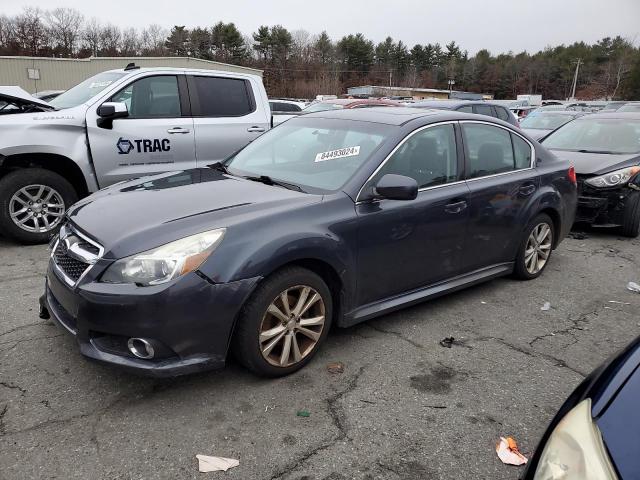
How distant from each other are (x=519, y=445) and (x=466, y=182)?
2.14m

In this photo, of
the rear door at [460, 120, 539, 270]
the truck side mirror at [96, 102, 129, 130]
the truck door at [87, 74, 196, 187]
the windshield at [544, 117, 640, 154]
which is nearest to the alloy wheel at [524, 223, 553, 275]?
the rear door at [460, 120, 539, 270]

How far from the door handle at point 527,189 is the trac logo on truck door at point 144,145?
399cm

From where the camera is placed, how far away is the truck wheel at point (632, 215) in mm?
6836

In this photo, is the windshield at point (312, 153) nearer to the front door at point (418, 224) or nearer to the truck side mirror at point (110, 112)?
the front door at point (418, 224)

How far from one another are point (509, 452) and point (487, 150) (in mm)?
2695

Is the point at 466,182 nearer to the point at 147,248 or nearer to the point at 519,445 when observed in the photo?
the point at 519,445

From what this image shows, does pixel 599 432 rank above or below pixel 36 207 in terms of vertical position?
above

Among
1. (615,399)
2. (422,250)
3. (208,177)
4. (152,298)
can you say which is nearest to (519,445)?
(615,399)

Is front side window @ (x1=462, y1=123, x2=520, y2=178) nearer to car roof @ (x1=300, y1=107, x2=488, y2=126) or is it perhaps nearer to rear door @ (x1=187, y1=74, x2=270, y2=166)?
car roof @ (x1=300, y1=107, x2=488, y2=126)

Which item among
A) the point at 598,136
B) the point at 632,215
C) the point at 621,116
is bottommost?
the point at 632,215

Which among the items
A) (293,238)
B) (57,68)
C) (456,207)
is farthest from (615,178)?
(57,68)

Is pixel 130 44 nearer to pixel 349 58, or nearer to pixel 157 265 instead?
pixel 349 58

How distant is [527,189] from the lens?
15.7ft

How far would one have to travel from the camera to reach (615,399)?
1.59m
